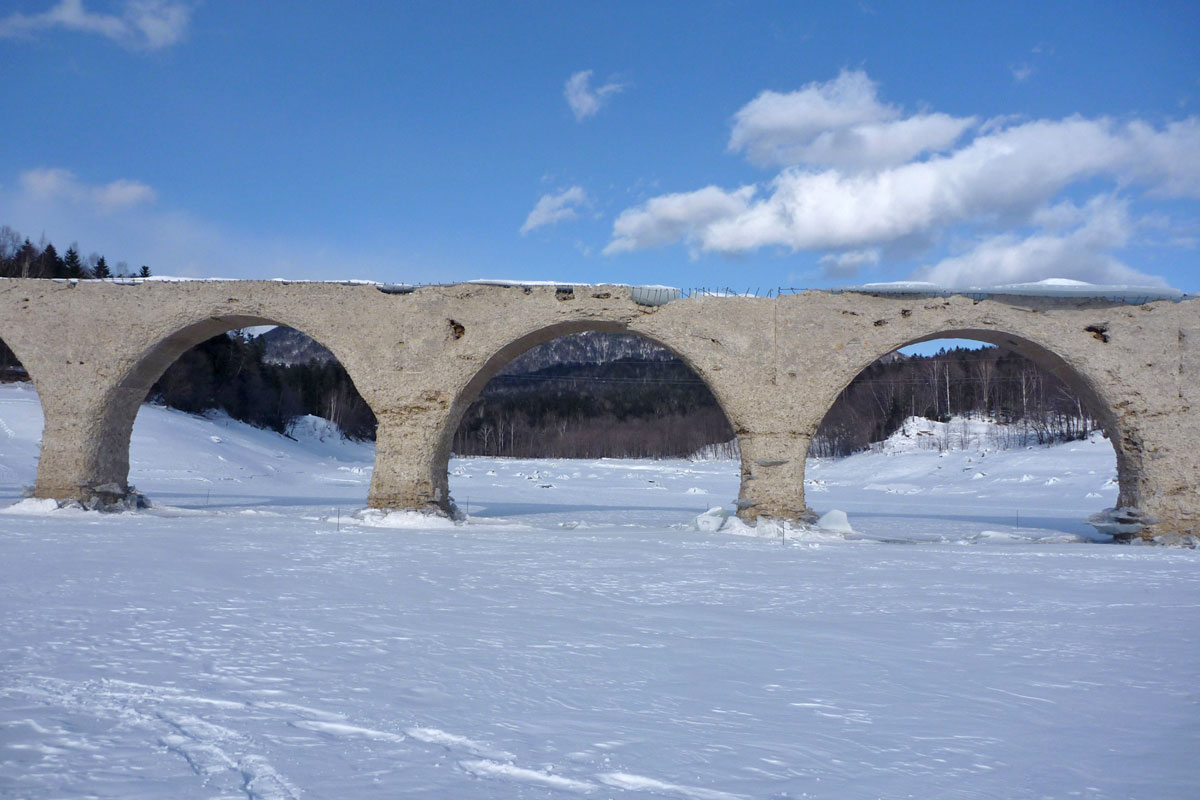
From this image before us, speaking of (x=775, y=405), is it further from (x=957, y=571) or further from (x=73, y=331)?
(x=73, y=331)

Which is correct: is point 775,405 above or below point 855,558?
above

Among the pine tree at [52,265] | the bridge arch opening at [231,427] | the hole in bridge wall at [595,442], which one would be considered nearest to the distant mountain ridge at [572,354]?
the hole in bridge wall at [595,442]

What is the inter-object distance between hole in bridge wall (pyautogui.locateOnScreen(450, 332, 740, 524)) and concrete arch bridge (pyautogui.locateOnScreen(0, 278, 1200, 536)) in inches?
50.5

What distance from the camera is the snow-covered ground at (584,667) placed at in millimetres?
2758

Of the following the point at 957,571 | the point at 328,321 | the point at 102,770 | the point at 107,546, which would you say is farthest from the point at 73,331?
the point at 957,571

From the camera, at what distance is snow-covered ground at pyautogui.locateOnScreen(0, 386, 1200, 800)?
109 inches

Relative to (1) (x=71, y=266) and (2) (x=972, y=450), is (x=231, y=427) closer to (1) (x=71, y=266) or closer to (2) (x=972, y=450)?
(1) (x=71, y=266)

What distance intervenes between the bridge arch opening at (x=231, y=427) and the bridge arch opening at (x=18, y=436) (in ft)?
7.28

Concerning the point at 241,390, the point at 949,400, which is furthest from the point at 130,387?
the point at 949,400

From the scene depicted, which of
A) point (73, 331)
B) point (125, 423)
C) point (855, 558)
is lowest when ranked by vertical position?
point (855, 558)

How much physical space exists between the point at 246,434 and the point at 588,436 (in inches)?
1137

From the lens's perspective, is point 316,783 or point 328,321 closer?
point 316,783

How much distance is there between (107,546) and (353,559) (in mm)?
2466

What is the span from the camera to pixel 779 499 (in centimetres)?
1048
